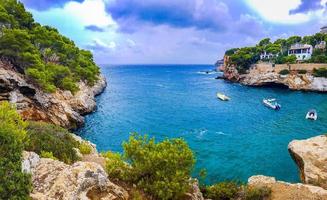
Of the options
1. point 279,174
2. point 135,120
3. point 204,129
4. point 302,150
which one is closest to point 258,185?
point 302,150

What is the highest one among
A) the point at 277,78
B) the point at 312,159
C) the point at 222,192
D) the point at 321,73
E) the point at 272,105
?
the point at 321,73

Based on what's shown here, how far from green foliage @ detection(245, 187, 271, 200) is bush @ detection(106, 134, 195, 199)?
17.2 feet

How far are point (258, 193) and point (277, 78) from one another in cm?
8217

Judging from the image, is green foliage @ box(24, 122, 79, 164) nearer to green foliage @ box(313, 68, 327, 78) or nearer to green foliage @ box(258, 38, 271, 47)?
green foliage @ box(313, 68, 327, 78)

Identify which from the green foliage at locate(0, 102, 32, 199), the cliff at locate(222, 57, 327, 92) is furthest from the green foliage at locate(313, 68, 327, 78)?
the green foliage at locate(0, 102, 32, 199)

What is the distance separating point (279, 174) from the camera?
30062 millimetres

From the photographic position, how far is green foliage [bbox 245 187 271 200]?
61.6 ft

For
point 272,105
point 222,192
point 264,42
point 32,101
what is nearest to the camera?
point 222,192

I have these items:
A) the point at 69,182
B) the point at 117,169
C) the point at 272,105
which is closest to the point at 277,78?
the point at 272,105

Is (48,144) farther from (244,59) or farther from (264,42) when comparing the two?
(264,42)

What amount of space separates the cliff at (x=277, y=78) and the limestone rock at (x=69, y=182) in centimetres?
8350

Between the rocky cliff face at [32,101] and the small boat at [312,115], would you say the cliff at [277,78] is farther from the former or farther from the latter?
the rocky cliff face at [32,101]

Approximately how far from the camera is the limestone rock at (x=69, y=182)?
12.6 m

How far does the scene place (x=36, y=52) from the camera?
150ft
